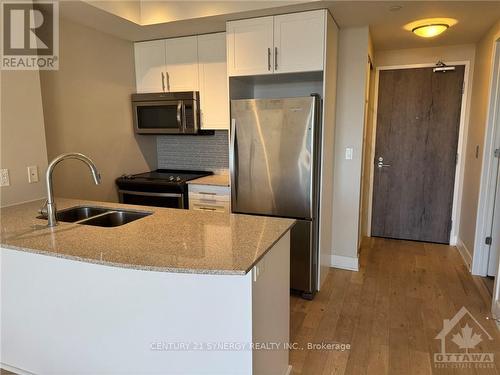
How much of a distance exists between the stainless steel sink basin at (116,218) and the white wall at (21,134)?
0.63 metres

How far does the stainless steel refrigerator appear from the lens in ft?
9.07

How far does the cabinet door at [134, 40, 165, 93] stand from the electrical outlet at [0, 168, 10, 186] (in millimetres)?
1736

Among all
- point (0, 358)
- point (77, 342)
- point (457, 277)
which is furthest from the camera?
point (457, 277)

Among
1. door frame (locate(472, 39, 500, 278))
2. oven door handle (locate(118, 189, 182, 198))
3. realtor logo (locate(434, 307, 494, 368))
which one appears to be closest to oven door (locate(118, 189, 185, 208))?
oven door handle (locate(118, 189, 182, 198))

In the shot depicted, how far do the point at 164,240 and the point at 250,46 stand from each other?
76.2 inches

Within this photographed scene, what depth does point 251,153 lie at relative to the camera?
2957mm

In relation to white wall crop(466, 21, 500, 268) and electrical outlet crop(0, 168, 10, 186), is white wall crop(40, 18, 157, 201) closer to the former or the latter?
electrical outlet crop(0, 168, 10, 186)

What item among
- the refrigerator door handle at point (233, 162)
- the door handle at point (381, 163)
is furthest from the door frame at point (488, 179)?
the refrigerator door handle at point (233, 162)

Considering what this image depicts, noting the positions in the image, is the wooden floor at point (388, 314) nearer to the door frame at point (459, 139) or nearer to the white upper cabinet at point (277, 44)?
the door frame at point (459, 139)

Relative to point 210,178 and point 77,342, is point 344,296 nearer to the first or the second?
point 210,178

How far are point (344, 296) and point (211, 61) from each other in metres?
2.49

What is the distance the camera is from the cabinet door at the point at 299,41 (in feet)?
8.74

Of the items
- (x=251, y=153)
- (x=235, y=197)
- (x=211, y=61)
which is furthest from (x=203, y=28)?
(x=235, y=197)

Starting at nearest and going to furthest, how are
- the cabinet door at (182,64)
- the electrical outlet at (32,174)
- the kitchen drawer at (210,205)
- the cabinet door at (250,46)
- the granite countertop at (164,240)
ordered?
the granite countertop at (164,240)
the electrical outlet at (32,174)
the cabinet door at (250,46)
the kitchen drawer at (210,205)
the cabinet door at (182,64)
